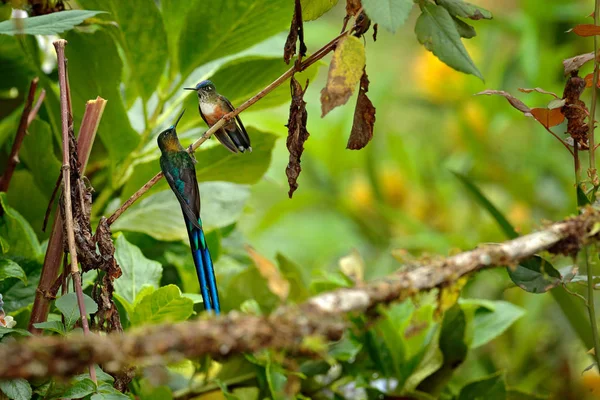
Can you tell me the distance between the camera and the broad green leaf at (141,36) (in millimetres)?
463

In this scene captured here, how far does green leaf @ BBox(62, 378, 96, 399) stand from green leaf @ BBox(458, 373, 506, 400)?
0.95ft

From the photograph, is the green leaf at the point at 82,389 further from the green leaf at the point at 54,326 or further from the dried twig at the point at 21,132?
Answer: the dried twig at the point at 21,132

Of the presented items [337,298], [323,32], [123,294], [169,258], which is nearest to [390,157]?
[323,32]

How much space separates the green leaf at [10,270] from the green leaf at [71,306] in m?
0.07

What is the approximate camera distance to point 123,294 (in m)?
0.44

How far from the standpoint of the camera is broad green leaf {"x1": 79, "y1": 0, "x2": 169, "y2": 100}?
0.46 meters

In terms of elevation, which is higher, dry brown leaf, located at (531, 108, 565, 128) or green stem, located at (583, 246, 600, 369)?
dry brown leaf, located at (531, 108, 565, 128)

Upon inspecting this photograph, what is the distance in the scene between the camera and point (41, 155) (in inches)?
19.6

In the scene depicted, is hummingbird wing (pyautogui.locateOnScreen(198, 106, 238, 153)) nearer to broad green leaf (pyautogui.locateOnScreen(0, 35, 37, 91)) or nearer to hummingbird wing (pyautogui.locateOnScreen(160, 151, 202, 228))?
hummingbird wing (pyautogui.locateOnScreen(160, 151, 202, 228))

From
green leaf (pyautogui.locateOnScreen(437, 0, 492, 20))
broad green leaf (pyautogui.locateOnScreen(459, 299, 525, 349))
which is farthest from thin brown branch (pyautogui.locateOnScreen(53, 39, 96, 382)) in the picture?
broad green leaf (pyautogui.locateOnScreen(459, 299, 525, 349))

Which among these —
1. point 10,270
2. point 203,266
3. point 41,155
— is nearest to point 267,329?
point 203,266

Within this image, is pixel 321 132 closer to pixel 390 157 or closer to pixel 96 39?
pixel 390 157

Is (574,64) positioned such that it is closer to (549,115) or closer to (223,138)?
(549,115)

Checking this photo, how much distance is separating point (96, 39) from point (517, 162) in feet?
3.12
